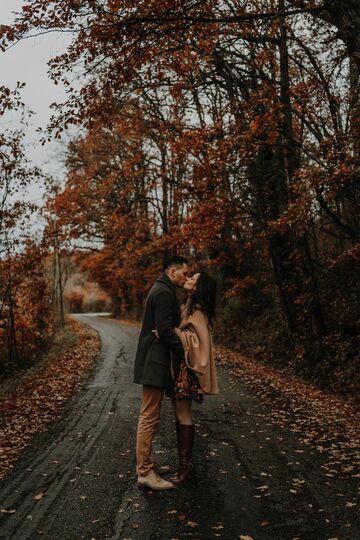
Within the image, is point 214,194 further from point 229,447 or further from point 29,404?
point 229,447

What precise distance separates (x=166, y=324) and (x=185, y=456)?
4.69ft

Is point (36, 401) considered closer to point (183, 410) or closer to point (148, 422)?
point (148, 422)

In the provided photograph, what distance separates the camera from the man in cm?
551

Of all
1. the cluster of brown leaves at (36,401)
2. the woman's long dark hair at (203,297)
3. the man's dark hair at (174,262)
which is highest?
the man's dark hair at (174,262)

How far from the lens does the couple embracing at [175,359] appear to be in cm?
555

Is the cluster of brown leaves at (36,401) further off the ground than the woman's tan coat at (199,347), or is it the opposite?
the woman's tan coat at (199,347)

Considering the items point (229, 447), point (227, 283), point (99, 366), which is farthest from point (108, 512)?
point (227, 283)

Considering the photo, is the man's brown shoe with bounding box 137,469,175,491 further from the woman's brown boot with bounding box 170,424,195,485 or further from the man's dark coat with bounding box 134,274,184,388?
the man's dark coat with bounding box 134,274,184,388

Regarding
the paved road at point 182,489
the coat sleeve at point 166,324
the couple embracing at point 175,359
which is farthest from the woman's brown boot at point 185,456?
the coat sleeve at point 166,324

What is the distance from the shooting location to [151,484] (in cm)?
535

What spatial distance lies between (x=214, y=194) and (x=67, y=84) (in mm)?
7209

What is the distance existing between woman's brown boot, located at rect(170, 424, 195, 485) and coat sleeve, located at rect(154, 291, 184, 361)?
0.82 m

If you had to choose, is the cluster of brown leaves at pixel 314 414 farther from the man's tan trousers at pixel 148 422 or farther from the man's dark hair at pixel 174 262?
the man's dark hair at pixel 174 262

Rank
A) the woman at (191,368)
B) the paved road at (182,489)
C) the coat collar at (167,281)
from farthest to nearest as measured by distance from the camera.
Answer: the coat collar at (167,281), the woman at (191,368), the paved road at (182,489)
